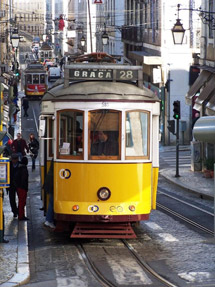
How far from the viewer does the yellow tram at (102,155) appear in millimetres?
15758

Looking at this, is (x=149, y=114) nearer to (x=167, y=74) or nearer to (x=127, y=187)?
(x=127, y=187)

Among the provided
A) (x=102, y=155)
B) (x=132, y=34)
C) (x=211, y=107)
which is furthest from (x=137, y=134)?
(x=132, y=34)

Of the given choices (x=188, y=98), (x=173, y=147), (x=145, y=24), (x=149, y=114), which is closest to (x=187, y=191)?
(x=188, y=98)

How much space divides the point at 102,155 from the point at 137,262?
7.42 feet

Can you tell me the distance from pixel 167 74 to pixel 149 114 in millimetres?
31723

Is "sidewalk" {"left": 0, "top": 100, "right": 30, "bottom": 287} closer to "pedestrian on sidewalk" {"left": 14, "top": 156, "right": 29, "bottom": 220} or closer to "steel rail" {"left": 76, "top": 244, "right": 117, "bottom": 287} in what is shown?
"pedestrian on sidewalk" {"left": 14, "top": 156, "right": 29, "bottom": 220}

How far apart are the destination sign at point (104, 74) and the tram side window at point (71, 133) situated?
33.5 inches

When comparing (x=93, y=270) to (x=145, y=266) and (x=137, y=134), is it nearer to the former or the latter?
(x=145, y=266)

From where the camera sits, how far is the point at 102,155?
622 inches

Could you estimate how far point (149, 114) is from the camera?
16156 millimetres

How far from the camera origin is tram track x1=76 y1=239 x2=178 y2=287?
12.8 metres

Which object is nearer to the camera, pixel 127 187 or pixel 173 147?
pixel 127 187

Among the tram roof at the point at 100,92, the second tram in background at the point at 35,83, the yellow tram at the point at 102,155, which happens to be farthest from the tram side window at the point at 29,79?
the yellow tram at the point at 102,155

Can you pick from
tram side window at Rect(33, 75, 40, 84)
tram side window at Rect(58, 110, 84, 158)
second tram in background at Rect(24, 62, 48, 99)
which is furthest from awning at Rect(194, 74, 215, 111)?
tram side window at Rect(33, 75, 40, 84)
